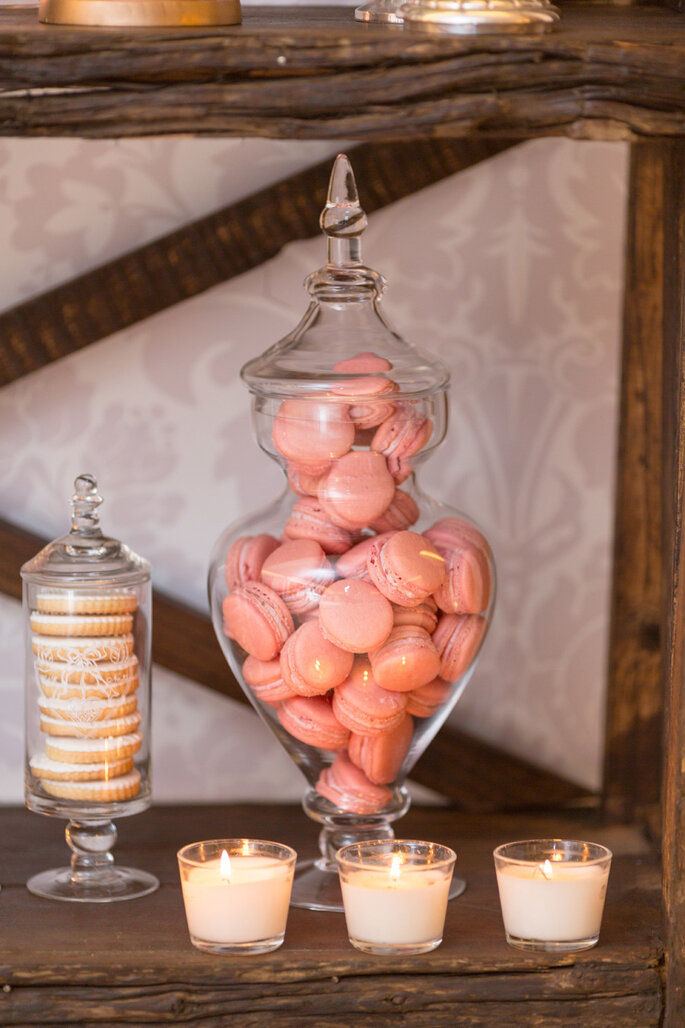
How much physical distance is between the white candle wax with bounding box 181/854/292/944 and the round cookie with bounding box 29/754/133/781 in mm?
130

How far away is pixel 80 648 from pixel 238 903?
22 centimetres

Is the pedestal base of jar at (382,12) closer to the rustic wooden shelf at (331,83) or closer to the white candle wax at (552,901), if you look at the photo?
the rustic wooden shelf at (331,83)

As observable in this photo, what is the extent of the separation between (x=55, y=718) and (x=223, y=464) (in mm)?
321

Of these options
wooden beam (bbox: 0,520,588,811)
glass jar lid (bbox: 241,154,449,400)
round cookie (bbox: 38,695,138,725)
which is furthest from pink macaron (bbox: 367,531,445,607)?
wooden beam (bbox: 0,520,588,811)

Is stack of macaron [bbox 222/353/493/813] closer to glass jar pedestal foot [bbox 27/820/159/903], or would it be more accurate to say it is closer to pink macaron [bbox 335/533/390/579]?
pink macaron [bbox 335/533/390/579]

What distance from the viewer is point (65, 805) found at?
96 centimetres

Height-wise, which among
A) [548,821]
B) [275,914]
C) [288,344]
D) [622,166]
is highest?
[622,166]

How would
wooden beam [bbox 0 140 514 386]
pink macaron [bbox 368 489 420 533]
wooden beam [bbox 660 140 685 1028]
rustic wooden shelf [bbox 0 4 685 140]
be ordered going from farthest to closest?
wooden beam [bbox 0 140 514 386], pink macaron [bbox 368 489 420 533], wooden beam [bbox 660 140 685 1028], rustic wooden shelf [bbox 0 4 685 140]

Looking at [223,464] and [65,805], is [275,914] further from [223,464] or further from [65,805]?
[223,464]

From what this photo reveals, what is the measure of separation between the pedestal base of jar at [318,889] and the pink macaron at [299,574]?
0.70 ft

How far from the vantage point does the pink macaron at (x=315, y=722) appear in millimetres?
929

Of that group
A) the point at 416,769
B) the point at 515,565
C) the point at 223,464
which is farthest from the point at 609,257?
the point at 416,769

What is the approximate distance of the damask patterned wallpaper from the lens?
1.15 meters

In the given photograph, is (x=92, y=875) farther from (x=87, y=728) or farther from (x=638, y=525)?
(x=638, y=525)
